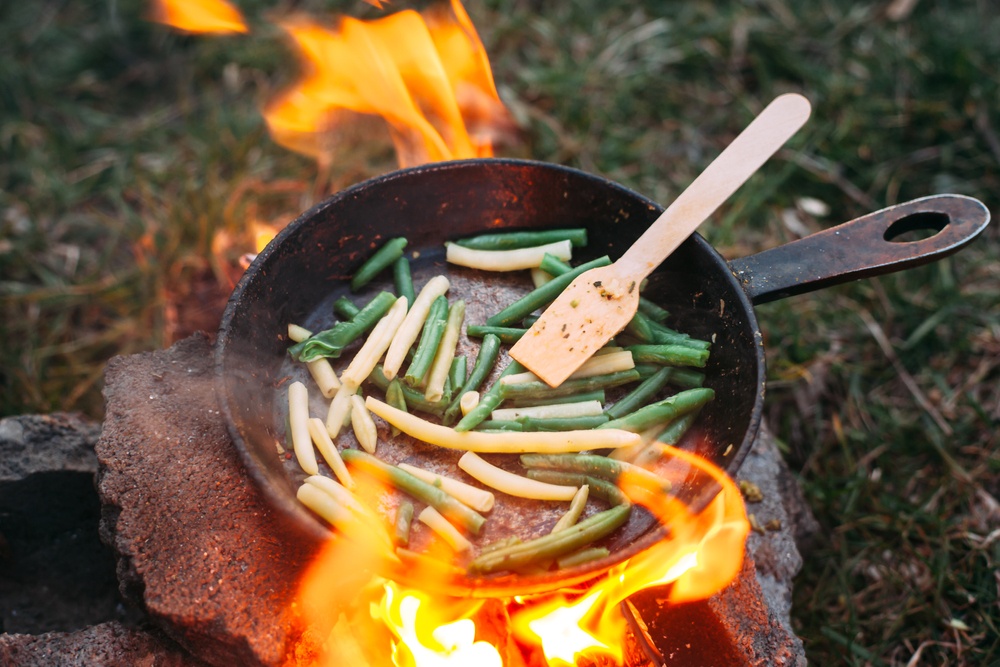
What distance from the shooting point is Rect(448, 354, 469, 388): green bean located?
307 centimetres

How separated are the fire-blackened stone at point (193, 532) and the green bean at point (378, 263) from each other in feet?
2.79

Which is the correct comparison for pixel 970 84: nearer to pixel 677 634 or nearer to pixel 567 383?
pixel 567 383

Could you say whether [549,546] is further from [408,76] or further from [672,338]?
[408,76]

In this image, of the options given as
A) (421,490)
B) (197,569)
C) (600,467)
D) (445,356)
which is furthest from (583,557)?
(197,569)

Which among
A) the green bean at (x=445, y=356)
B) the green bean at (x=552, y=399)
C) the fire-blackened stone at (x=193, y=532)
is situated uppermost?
the green bean at (x=445, y=356)

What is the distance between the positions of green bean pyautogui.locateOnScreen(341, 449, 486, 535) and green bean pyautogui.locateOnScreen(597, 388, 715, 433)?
25.6 inches

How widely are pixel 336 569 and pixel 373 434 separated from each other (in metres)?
0.54

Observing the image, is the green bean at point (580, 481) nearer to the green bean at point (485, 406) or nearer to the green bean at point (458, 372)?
the green bean at point (485, 406)

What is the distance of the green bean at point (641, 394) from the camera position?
9.84ft

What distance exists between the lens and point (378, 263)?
3.40 metres

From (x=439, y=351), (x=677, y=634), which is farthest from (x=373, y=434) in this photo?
(x=677, y=634)

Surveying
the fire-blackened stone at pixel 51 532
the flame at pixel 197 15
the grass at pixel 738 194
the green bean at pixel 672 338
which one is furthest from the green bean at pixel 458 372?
the flame at pixel 197 15

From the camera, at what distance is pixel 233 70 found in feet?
19.0

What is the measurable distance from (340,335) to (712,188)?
1.69 meters
